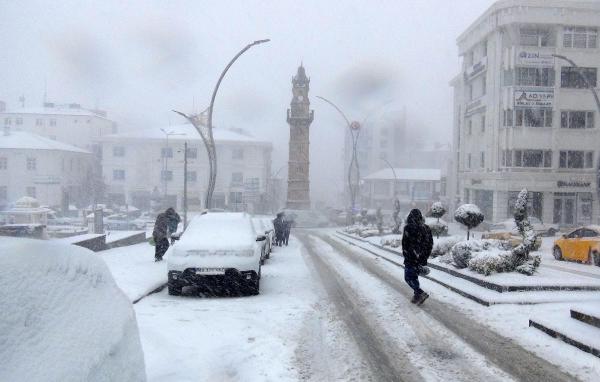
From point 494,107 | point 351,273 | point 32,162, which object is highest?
point 494,107

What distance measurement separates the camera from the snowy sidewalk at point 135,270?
34.5 ft

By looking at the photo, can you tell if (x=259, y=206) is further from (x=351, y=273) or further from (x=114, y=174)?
(x=351, y=273)

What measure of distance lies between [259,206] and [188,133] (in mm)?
13563

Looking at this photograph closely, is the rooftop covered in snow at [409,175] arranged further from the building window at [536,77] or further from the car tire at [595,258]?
the car tire at [595,258]

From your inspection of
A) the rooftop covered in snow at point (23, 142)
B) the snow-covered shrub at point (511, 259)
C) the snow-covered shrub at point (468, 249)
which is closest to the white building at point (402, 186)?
the rooftop covered in snow at point (23, 142)

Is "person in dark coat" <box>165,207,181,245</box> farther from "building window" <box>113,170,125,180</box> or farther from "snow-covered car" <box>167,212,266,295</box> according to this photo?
"building window" <box>113,170,125,180</box>

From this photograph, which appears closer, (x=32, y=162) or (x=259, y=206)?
(x=32, y=162)

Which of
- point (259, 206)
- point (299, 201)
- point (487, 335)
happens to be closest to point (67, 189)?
point (259, 206)

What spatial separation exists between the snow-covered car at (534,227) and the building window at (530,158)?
308 inches

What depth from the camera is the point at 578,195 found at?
41844 mm

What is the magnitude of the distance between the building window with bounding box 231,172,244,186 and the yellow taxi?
5260 cm

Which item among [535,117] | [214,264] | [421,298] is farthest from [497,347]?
[535,117]

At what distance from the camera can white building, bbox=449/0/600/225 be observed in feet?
135

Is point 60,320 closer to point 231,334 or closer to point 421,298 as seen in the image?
point 231,334
